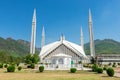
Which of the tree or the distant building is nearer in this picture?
the tree

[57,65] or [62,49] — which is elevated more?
[62,49]

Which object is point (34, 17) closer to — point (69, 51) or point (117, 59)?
point (69, 51)

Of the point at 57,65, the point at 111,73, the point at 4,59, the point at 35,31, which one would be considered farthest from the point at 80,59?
the point at 4,59

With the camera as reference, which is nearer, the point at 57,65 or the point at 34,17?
the point at 57,65

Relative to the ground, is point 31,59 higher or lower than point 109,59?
lower

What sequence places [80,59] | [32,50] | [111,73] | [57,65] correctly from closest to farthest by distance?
[111,73]
[57,65]
[80,59]
[32,50]

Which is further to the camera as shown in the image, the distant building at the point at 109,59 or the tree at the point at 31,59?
the distant building at the point at 109,59

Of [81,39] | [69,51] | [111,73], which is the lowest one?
[111,73]

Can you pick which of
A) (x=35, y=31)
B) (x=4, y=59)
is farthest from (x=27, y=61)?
(x=4, y=59)

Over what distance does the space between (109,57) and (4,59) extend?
134ft

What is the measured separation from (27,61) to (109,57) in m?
32.7

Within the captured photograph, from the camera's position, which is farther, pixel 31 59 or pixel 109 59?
pixel 109 59

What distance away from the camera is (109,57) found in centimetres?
6694

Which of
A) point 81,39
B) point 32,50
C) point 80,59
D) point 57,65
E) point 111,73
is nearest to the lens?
point 111,73
